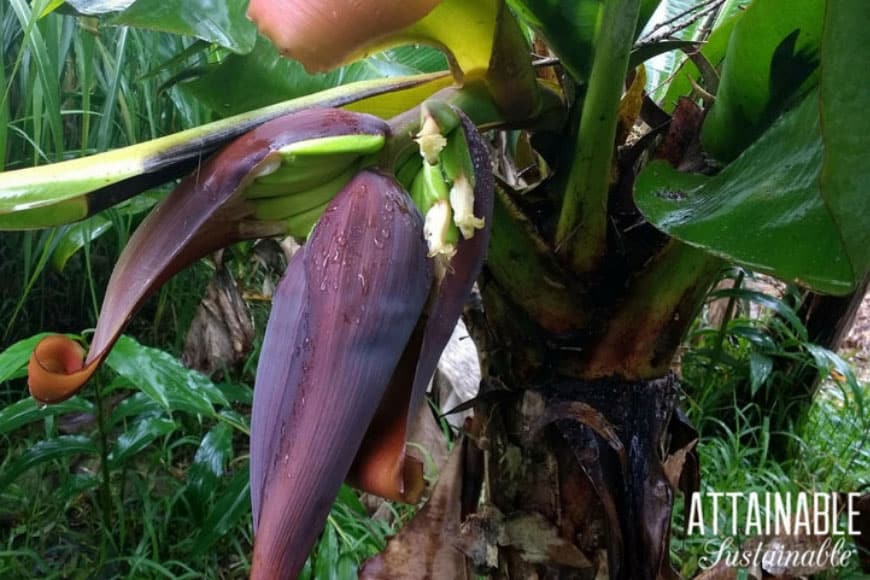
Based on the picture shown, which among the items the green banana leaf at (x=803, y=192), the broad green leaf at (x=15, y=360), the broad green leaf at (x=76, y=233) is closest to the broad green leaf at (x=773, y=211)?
the green banana leaf at (x=803, y=192)

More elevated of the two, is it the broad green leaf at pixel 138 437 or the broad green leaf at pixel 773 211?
the broad green leaf at pixel 773 211

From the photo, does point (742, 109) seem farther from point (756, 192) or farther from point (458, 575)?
point (458, 575)

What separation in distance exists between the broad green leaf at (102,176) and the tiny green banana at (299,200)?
33mm

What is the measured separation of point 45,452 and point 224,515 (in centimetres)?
20

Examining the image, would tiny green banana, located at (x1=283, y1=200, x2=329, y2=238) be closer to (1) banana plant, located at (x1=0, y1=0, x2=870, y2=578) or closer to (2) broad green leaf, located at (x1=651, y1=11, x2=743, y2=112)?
(1) banana plant, located at (x1=0, y1=0, x2=870, y2=578)

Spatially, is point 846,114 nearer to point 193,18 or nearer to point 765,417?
point 193,18

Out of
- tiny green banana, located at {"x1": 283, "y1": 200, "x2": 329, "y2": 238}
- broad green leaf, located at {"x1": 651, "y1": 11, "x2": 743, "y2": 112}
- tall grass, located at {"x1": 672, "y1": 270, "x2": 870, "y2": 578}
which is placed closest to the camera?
tiny green banana, located at {"x1": 283, "y1": 200, "x2": 329, "y2": 238}

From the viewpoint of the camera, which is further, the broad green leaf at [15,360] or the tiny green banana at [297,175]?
the broad green leaf at [15,360]

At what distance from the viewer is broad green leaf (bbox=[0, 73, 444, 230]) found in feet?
0.92

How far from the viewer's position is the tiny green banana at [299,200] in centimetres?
32

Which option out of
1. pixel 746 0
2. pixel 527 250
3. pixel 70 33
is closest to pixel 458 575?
pixel 527 250

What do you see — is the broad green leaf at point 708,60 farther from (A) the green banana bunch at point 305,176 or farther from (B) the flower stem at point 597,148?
(A) the green banana bunch at point 305,176

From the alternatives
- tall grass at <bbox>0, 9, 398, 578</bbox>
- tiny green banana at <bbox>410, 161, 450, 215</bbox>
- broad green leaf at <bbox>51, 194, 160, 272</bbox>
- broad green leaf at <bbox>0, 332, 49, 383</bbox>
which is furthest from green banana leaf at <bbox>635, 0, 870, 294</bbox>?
broad green leaf at <bbox>51, 194, 160, 272</bbox>

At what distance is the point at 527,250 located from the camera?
41 centimetres
